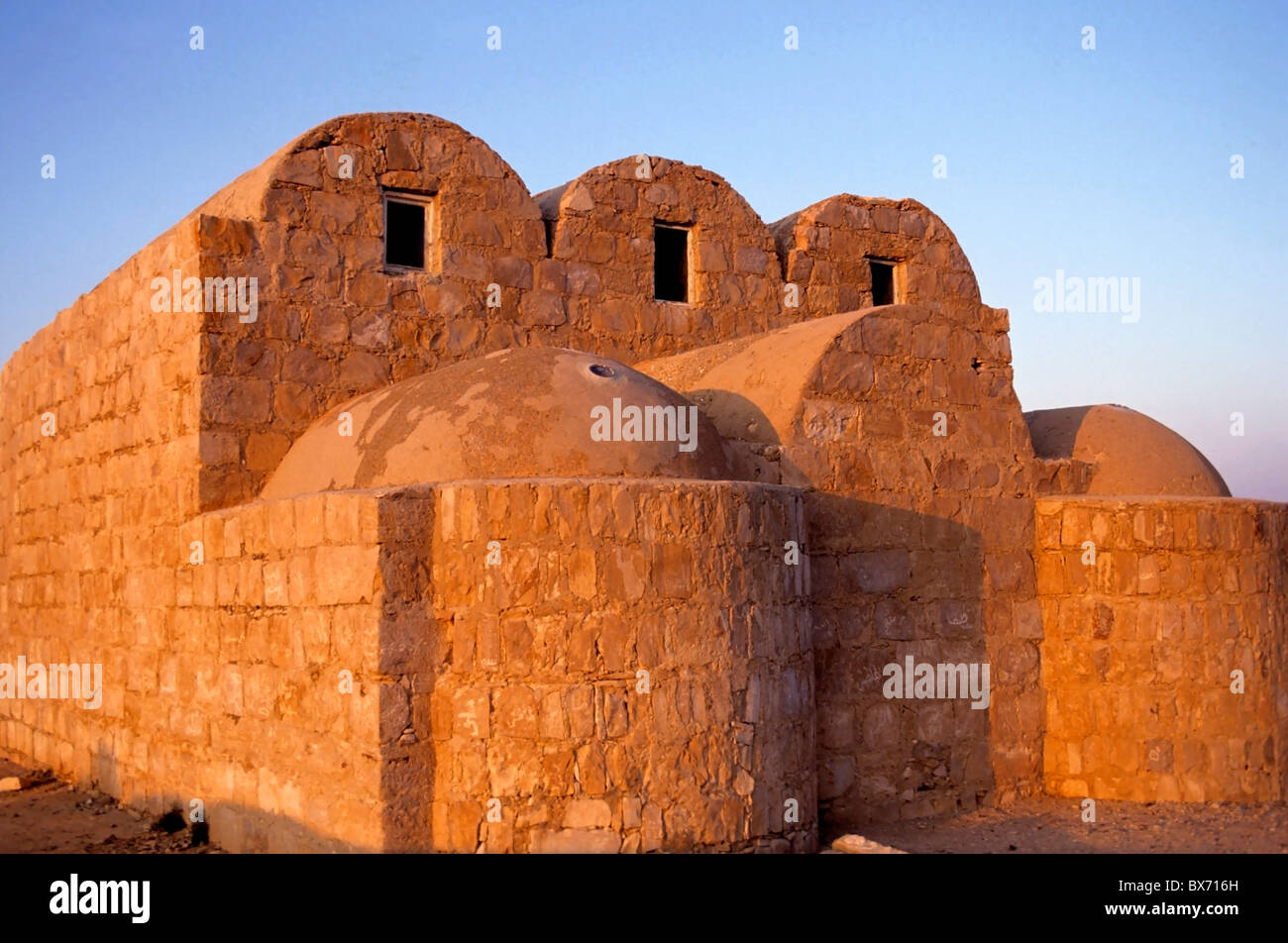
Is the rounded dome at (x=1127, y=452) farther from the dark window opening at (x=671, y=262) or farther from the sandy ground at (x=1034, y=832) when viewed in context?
the dark window opening at (x=671, y=262)

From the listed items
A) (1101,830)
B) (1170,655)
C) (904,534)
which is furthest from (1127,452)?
(1101,830)

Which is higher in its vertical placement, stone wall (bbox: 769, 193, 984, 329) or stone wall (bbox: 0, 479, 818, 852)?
stone wall (bbox: 769, 193, 984, 329)

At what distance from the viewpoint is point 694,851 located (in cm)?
589

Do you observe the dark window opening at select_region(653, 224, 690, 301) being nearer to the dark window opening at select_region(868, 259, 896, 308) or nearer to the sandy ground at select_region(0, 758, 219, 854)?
the dark window opening at select_region(868, 259, 896, 308)

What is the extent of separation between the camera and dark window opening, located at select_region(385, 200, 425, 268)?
8875 mm

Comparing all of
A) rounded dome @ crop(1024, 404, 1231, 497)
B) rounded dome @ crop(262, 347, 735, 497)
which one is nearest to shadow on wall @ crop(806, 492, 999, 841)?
rounded dome @ crop(262, 347, 735, 497)

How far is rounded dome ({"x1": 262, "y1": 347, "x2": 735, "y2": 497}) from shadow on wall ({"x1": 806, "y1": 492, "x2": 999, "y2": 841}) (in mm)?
984

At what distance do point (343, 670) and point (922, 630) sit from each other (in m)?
3.56

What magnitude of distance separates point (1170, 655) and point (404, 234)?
224 inches

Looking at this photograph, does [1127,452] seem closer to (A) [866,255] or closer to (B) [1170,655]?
(B) [1170,655]

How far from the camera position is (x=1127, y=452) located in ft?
29.8

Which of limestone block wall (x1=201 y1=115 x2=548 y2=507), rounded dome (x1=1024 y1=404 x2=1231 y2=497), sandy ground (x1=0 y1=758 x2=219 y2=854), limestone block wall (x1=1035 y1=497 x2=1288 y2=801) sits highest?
limestone block wall (x1=201 y1=115 x2=548 y2=507)

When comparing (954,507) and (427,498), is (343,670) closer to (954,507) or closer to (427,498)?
(427,498)

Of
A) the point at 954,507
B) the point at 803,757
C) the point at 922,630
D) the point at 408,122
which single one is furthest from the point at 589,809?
the point at 408,122
